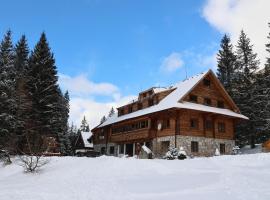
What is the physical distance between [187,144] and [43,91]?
17.8 metres

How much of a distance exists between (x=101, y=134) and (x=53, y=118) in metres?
16.5

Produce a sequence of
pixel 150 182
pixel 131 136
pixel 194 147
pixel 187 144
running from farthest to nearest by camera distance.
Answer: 1. pixel 131 136
2. pixel 194 147
3. pixel 187 144
4. pixel 150 182

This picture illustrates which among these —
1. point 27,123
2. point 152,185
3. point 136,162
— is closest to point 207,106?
point 136,162

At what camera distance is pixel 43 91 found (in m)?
37.3

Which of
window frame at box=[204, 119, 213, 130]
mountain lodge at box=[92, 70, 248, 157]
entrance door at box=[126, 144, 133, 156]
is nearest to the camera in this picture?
mountain lodge at box=[92, 70, 248, 157]

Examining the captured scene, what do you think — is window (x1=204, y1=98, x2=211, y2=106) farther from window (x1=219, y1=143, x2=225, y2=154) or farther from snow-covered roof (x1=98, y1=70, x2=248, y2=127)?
window (x1=219, y1=143, x2=225, y2=154)

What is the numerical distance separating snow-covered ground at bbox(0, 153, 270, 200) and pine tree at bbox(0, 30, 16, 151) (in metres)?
8.92

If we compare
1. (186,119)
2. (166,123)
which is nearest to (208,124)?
(186,119)

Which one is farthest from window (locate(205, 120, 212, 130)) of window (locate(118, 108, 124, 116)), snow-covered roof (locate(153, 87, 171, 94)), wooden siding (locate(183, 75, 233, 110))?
window (locate(118, 108, 124, 116))

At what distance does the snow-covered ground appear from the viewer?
13.5 meters

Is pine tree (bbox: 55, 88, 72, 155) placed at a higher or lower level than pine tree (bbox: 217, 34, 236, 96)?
lower

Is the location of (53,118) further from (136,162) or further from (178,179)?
(178,179)

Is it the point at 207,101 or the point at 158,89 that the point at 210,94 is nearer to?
the point at 207,101

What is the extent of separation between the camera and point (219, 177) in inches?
656
